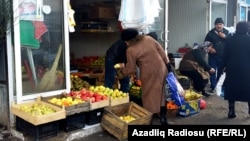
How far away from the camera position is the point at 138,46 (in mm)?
5094

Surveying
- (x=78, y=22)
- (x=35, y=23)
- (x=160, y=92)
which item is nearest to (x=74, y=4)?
(x=78, y=22)

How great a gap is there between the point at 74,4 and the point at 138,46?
161 inches

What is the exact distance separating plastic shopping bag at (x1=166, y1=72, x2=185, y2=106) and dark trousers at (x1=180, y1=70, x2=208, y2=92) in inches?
75.0

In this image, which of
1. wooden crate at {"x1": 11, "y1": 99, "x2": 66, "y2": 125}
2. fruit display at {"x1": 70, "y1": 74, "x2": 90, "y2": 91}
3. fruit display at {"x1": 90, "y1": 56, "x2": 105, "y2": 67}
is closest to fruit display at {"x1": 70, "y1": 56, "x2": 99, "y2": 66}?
fruit display at {"x1": 90, "y1": 56, "x2": 105, "y2": 67}

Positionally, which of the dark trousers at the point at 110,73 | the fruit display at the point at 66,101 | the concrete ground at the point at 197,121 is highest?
the dark trousers at the point at 110,73

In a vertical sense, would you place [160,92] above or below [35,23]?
below

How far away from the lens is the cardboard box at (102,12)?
825 cm

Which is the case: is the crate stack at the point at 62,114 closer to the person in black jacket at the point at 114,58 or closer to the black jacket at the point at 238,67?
the person in black jacket at the point at 114,58

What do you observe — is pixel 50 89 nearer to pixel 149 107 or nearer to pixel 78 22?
pixel 149 107

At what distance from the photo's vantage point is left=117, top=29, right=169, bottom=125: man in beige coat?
16.7 feet

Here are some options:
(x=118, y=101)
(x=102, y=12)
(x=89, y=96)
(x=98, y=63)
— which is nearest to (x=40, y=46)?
(x=89, y=96)

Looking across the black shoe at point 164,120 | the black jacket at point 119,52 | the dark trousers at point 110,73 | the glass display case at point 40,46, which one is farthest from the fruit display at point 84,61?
the black shoe at point 164,120

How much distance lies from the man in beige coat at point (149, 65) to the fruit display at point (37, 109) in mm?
1223

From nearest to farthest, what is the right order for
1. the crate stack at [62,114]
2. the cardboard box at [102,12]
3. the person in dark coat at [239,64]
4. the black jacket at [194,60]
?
the crate stack at [62,114], the person in dark coat at [239,64], the black jacket at [194,60], the cardboard box at [102,12]
